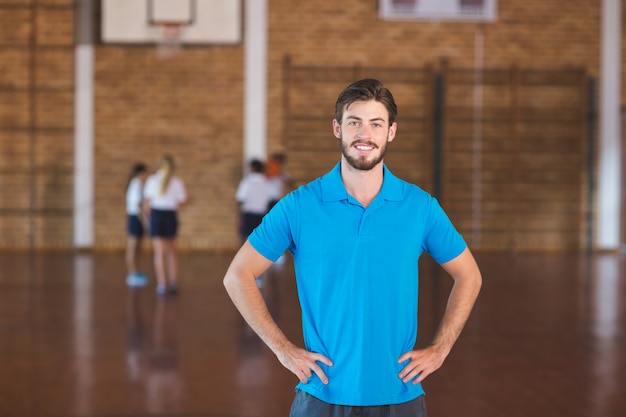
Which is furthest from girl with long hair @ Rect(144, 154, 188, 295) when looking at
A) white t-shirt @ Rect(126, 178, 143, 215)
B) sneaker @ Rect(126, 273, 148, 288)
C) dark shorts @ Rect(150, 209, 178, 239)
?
sneaker @ Rect(126, 273, 148, 288)

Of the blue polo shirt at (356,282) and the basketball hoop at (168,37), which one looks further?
the basketball hoop at (168,37)

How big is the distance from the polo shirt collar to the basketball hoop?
13708 mm

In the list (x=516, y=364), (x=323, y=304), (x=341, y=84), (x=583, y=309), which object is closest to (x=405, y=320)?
(x=323, y=304)

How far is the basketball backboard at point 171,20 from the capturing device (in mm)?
15602

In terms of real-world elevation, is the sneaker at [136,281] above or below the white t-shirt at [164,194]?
below

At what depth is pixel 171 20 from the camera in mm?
15719

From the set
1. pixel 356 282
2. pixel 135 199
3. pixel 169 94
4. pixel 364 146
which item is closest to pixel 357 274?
pixel 356 282

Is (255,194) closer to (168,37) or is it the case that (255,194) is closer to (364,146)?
(168,37)

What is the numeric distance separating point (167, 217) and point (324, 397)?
779 cm

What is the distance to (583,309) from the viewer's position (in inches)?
370

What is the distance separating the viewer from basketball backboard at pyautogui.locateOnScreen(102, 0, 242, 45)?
15.6m

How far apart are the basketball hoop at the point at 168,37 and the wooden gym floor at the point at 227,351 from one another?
5321 millimetres

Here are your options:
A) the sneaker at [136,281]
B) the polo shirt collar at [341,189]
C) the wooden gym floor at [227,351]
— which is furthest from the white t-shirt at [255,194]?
the polo shirt collar at [341,189]

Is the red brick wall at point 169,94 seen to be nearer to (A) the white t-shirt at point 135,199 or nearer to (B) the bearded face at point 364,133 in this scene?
(A) the white t-shirt at point 135,199
